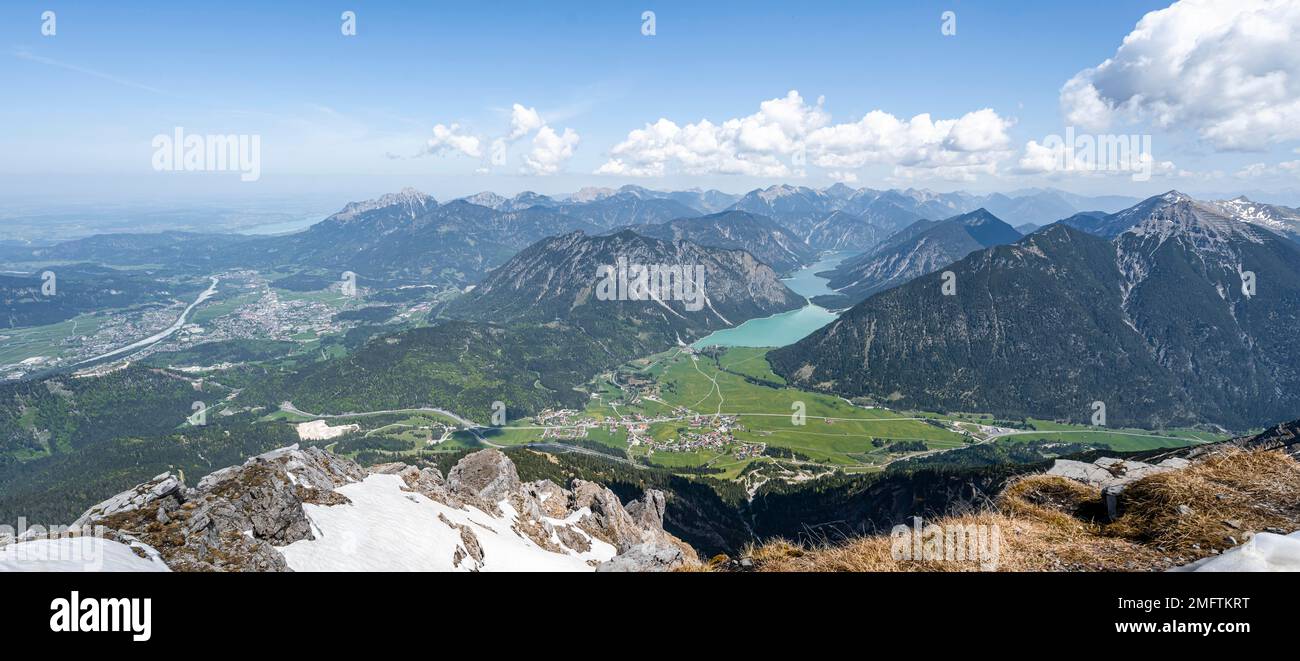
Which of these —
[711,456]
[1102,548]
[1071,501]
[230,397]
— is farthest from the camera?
[230,397]

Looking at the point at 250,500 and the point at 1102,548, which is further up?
the point at 1102,548

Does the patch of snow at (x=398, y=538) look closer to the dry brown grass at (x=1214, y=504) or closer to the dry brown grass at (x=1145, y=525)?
the dry brown grass at (x=1145, y=525)

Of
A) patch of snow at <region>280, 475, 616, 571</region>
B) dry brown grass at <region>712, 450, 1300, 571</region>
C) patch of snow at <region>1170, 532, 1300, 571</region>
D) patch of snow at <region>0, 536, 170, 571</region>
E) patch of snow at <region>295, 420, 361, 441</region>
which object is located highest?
patch of snow at <region>1170, 532, 1300, 571</region>

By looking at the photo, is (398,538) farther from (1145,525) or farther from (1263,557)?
(1263,557)

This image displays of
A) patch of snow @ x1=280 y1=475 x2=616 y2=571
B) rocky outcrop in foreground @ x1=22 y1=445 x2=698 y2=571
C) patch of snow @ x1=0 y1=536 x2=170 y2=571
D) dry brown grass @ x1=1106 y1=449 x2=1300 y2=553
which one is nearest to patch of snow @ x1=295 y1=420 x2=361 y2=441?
rocky outcrop in foreground @ x1=22 y1=445 x2=698 y2=571

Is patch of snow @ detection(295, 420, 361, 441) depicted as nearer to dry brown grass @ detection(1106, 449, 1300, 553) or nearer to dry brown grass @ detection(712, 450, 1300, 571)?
dry brown grass @ detection(712, 450, 1300, 571)
